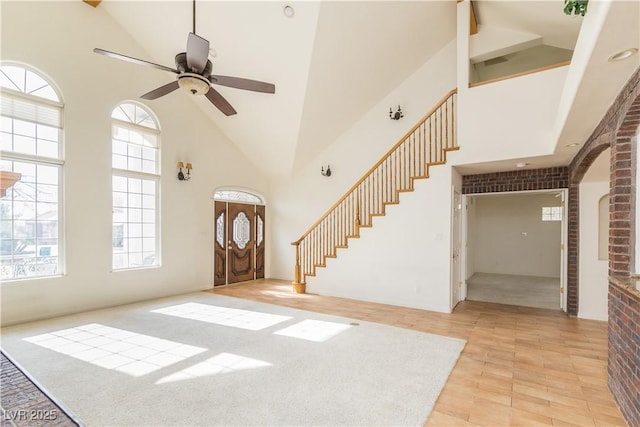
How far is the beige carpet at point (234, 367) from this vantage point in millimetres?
2389

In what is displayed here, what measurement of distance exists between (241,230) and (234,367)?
5.00 meters

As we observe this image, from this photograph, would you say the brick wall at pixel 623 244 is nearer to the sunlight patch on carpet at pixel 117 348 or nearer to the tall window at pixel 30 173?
the sunlight patch on carpet at pixel 117 348

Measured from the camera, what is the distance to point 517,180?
551 centimetres

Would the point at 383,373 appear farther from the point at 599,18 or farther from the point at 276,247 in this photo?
the point at 276,247

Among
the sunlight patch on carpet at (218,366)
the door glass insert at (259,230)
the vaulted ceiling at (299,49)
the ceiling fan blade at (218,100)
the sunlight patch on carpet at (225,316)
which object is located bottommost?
the sunlight patch on carpet at (225,316)

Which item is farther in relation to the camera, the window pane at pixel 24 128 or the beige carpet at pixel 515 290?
the beige carpet at pixel 515 290

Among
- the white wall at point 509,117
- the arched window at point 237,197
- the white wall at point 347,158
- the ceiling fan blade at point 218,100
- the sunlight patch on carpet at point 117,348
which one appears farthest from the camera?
the arched window at point 237,197

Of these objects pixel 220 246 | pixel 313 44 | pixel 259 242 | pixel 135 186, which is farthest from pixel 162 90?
pixel 259 242

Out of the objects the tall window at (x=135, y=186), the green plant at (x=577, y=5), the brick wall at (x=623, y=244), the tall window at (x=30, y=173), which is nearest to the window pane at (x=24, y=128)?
A: the tall window at (x=30, y=173)

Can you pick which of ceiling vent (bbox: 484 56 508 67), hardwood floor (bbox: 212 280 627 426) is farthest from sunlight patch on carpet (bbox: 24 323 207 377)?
ceiling vent (bbox: 484 56 508 67)

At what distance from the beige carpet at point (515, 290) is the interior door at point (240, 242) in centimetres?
521

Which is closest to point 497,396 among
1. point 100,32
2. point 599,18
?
point 599,18

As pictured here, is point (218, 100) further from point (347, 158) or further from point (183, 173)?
point (347, 158)

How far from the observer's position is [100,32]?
530 cm
